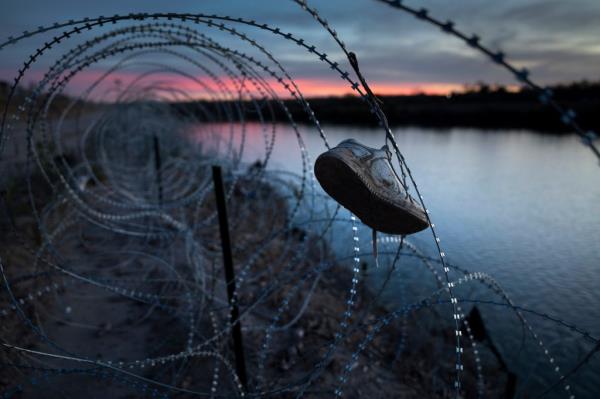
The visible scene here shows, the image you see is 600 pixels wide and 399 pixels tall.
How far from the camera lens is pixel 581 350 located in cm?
452

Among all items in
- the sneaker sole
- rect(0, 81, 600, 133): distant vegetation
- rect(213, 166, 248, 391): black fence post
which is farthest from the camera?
rect(0, 81, 600, 133): distant vegetation

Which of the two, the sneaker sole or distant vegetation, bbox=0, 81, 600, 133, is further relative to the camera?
distant vegetation, bbox=0, 81, 600, 133

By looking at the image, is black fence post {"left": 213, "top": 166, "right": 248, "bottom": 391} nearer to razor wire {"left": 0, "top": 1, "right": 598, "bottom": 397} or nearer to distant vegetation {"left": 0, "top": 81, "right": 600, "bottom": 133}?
razor wire {"left": 0, "top": 1, "right": 598, "bottom": 397}

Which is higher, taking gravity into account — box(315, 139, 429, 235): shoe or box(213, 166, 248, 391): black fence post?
box(315, 139, 429, 235): shoe

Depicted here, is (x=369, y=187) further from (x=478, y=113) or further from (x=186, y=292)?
(x=478, y=113)

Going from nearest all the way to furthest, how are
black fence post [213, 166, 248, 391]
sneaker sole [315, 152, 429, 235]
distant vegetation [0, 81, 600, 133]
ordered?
sneaker sole [315, 152, 429, 235] < black fence post [213, 166, 248, 391] < distant vegetation [0, 81, 600, 133]

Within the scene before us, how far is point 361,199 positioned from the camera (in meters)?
1.81

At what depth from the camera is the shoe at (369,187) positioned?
5.59 feet

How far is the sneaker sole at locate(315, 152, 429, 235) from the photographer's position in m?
1.70

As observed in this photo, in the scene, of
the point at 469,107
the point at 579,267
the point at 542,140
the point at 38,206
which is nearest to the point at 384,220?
the point at 579,267

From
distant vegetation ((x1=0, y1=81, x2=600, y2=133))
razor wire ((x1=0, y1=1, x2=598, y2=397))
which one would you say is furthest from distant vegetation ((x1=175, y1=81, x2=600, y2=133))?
razor wire ((x1=0, y1=1, x2=598, y2=397))

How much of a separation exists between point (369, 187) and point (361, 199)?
0.31 feet

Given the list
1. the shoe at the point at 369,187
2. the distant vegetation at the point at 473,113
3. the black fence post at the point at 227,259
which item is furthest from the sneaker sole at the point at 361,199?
the distant vegetation at the point at 473,113

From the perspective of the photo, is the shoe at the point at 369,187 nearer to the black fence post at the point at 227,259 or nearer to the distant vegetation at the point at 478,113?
the black fence post at the point at 227,259
